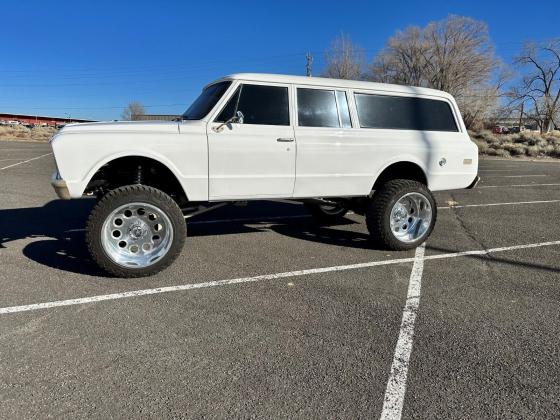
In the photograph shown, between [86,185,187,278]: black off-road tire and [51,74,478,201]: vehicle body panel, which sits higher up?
[51,74,478,201]: vehicle body panel

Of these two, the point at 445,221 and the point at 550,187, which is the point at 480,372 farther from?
the point at 550,187

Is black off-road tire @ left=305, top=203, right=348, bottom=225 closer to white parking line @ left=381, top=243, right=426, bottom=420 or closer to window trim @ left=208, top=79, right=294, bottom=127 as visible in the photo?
window trim @ left=208, top=79, right=294, bottom=127

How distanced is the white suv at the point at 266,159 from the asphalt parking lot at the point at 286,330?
0.47 m

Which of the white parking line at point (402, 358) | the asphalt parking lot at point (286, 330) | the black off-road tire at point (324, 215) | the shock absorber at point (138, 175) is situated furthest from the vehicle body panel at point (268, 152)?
the black off-road tire at point (324, 215)

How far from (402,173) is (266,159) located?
6.84 feet

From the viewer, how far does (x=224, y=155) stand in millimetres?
4480

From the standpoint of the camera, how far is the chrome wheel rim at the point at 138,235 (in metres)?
4.25

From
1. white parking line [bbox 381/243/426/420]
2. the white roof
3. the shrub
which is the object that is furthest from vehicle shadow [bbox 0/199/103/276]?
the shrub

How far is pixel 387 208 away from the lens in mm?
5137

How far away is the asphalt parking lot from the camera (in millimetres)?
2496

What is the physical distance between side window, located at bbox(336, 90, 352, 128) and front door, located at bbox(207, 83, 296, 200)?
656 millimetres

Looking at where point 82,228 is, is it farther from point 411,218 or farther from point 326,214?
point 411,218

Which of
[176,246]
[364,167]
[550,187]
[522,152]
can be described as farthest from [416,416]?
[522,152]

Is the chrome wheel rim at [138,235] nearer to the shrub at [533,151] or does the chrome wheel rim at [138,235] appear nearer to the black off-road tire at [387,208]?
the black off-road tire at [387,208]
